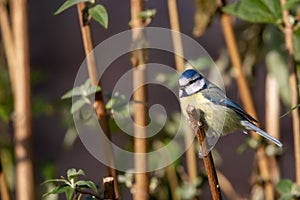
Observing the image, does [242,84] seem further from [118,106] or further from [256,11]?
[118,106]

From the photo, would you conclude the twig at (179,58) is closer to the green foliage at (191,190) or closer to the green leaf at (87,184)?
the green foliage at (191,190)

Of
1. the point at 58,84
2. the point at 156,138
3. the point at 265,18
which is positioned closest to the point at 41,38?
the point at 58,84

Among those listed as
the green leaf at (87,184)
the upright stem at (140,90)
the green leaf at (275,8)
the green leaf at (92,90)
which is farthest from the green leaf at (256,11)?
the green leaf at (87,184)

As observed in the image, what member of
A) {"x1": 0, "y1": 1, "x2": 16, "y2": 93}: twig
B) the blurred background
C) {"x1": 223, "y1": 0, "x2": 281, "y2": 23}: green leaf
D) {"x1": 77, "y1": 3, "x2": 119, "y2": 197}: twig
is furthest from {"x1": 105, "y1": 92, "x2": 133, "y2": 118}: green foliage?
the blurred background

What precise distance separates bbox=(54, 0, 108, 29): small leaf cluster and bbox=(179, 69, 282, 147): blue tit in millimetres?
118

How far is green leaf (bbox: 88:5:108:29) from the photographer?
0.84 m

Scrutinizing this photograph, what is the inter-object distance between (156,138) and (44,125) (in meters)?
1.52

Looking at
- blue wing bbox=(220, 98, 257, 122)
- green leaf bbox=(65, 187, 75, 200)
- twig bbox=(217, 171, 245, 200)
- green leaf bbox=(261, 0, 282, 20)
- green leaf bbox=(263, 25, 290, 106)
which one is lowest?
twig bbox=(217, 171, 245, 200)

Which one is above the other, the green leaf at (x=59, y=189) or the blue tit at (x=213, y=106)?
the blue tit at (x=213, y=106)

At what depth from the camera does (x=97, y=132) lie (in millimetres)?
941

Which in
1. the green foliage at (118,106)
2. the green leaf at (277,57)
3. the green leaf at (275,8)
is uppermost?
the green leaf at (275,8)

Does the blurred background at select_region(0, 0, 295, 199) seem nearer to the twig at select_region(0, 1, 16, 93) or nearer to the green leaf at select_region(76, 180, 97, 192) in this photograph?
the twig at select_region(0, 1, 16, 93)

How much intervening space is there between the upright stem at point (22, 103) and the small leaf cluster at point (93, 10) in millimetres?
248

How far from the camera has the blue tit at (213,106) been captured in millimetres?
817
